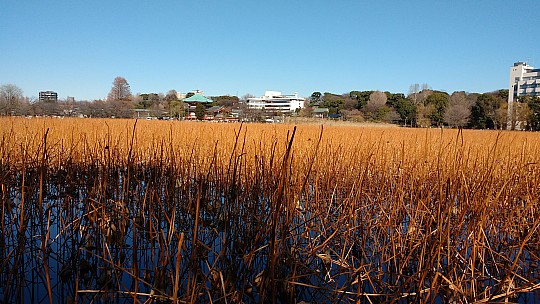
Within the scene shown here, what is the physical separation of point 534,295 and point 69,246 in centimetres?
240

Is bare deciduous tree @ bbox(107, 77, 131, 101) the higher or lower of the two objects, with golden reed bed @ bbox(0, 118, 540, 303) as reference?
higher

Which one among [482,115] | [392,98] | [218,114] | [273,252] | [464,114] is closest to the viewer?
[273,252]

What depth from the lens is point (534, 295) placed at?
5.41 feet

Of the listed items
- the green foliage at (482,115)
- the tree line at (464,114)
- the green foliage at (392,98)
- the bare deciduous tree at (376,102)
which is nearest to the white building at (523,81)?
the tree line at (464,114)

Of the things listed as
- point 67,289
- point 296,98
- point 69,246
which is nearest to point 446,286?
point 67,289

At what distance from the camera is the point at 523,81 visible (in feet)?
145

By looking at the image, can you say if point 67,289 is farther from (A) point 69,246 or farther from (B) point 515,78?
(B) point 515,78

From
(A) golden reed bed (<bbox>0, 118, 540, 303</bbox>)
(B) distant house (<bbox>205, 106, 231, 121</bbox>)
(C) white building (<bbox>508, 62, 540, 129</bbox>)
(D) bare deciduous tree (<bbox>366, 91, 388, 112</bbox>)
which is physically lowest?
(A) golden reed bed (<bbox>0, 118, 540, 303</bbox>)

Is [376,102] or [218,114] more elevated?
[376,102]

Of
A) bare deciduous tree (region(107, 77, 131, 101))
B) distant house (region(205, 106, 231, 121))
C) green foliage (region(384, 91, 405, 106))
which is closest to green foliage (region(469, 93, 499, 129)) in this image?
distant house (region(205, 106, 231, 121))

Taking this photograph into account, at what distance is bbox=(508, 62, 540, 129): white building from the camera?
42.6 meters

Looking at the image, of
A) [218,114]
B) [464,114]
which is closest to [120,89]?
[218,114]

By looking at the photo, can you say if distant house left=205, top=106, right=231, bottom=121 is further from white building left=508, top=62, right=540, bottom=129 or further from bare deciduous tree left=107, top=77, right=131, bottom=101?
white building left=508, top=62, right=540, bottom=129

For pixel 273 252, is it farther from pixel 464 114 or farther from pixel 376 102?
pixel 376 102
